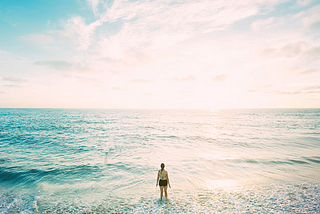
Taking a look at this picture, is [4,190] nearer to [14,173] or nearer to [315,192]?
[14,173]

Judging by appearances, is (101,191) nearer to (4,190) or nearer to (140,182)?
(140,182)

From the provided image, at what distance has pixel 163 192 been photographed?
1159 centimetres

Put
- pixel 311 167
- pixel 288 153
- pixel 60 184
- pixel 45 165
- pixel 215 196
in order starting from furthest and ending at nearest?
pixel 288 153
pixel 45 165
pixel 311 167
pixel 60 184
pixel 215 196

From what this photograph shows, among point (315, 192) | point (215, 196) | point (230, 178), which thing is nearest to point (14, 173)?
point (215, 196)

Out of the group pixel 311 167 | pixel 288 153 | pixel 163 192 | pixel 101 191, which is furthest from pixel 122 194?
Result: pixel 288 153

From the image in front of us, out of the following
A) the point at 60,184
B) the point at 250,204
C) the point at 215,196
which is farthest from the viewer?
the point at 60,184

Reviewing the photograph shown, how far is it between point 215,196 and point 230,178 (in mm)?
3831

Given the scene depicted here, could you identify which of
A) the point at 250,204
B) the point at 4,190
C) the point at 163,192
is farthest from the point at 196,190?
the point at 4,190

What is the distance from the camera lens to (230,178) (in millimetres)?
14258

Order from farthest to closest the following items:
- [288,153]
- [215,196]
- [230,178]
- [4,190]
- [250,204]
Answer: [288,153] < [230,178] < [4,190] < [215,196] < [250,204]

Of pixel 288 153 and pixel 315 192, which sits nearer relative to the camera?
pixel 315 192

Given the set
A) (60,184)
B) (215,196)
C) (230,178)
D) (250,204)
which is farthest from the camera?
(230,178)

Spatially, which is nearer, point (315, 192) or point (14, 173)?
point (315, 192)

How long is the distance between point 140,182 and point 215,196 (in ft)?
19.0
